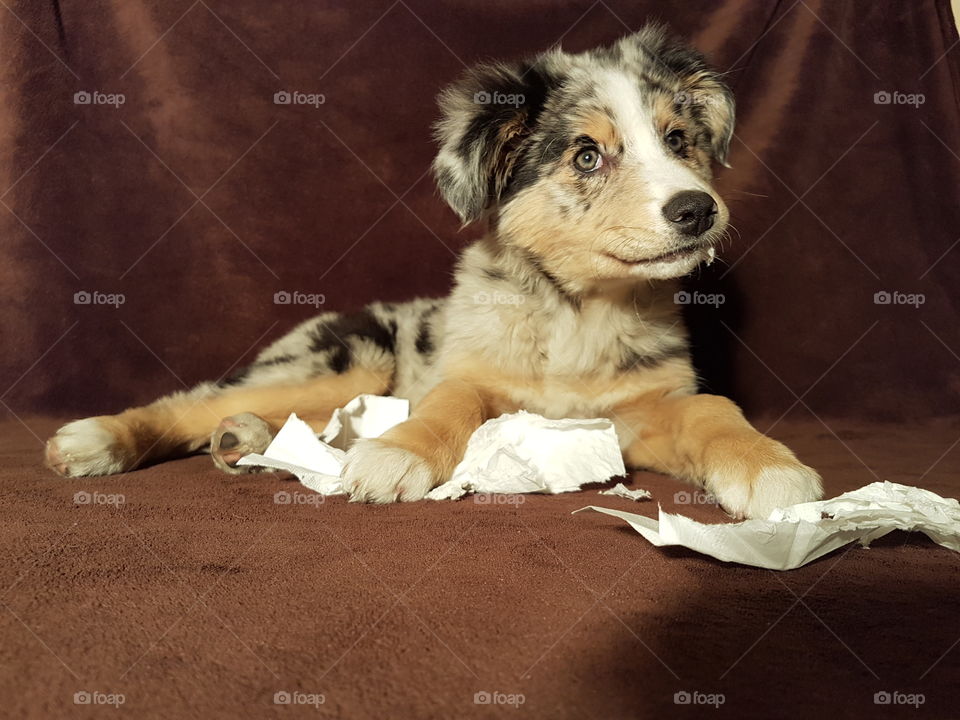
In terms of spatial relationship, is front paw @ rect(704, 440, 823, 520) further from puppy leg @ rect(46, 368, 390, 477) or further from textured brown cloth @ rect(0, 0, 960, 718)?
puppy leg @ rect(46, 368, 390, 477)

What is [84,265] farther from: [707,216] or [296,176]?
[707,216]

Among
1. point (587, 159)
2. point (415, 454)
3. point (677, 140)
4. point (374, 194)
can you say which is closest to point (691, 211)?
point (587, 159)

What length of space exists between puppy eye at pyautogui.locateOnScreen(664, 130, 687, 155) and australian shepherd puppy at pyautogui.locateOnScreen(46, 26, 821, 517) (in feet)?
0.04

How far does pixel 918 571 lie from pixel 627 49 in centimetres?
213

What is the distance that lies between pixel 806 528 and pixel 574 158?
147cm

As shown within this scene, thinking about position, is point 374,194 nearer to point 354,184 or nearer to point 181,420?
point 354,184

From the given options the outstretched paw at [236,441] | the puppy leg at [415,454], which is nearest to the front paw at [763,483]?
the puppy leg at [415,454]

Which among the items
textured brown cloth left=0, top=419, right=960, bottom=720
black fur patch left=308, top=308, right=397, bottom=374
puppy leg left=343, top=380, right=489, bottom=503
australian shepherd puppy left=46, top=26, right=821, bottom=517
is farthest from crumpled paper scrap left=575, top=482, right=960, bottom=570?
black fur patch left=308, top=308, right=397, bottom=374

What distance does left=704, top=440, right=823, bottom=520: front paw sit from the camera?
84.2 inches

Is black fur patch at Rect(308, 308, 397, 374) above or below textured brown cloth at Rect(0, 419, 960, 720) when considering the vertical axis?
above

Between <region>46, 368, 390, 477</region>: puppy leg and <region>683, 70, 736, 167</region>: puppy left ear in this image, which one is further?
<region>683, 70, 736, 167</region>: puppy left ear

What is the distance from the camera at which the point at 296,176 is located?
3.86 metres

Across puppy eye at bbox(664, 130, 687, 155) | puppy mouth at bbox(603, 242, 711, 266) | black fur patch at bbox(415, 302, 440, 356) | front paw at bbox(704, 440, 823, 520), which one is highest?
puppy eye at bbox(664, 130, 687, 155)

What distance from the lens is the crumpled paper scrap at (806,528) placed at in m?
1.84
